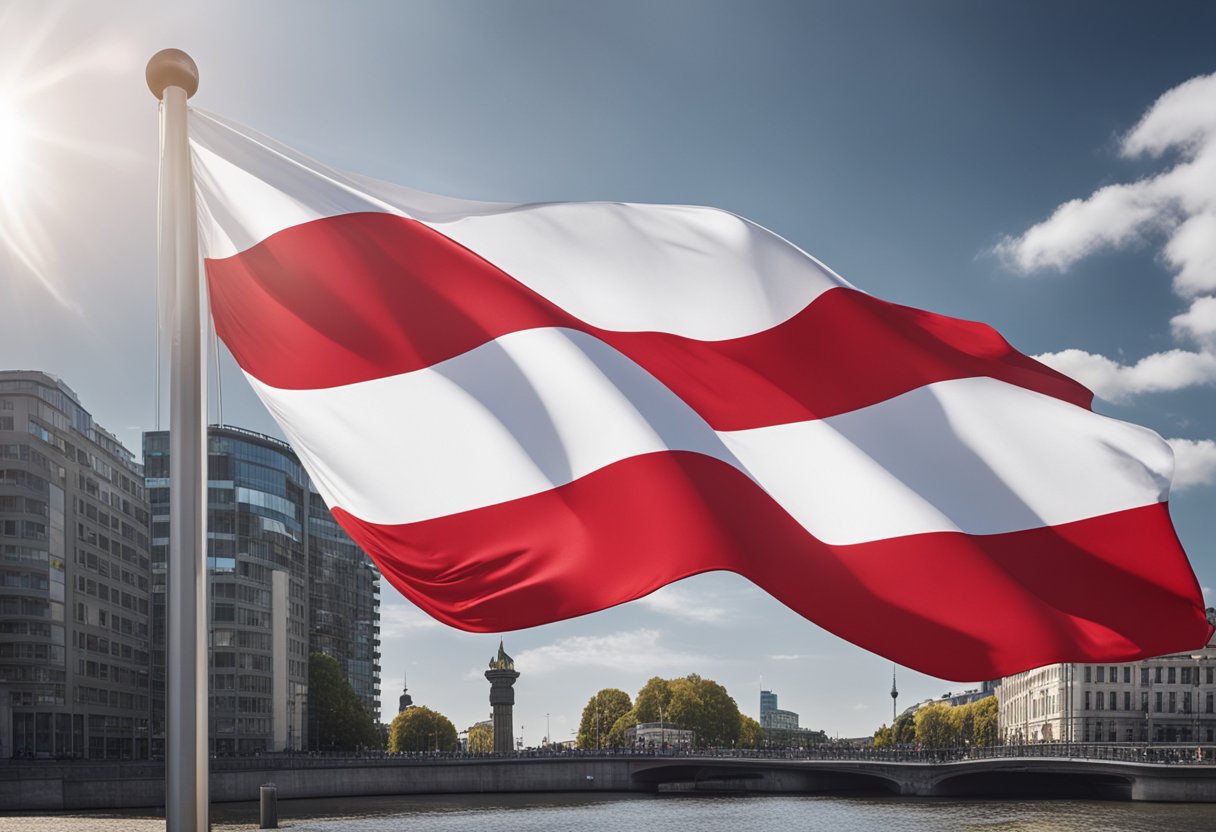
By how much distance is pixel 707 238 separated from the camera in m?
7.62

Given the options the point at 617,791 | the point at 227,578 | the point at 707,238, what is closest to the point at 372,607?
the point at 227,578

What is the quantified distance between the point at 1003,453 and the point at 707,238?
2.23 meters

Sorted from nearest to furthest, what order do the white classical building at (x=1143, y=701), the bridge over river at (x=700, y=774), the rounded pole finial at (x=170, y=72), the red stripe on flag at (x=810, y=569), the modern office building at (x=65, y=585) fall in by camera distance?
1. the rounded pole finial at (x=170, y=72)
2. the red stripe on flag at (x=810, y=569)
3. the bridge over river at (x=700, y=774)
4. the modern office building at (x=65, y=585)
5. the white classical building at (x=1143, y=701)

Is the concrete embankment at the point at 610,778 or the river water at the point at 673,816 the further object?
the concrete embankment at the point at 610,778

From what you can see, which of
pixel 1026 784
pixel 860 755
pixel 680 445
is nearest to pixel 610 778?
pixel 860 755

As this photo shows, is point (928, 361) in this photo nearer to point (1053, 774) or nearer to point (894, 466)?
point (894, 466)

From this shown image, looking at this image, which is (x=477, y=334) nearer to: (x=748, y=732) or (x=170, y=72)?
(x=170, y=72)

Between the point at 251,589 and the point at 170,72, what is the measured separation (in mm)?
117176

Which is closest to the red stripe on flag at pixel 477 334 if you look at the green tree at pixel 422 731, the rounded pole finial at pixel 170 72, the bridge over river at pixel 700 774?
the rounded pole finial at pixel 170 72

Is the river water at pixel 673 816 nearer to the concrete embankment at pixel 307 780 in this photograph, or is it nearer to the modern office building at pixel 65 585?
the concrete embankment at pixel 307 780

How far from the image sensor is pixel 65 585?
326ft

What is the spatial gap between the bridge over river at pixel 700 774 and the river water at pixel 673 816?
310cm

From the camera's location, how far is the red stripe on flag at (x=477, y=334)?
7074 millimetres

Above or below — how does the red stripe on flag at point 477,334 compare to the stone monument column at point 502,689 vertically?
above
